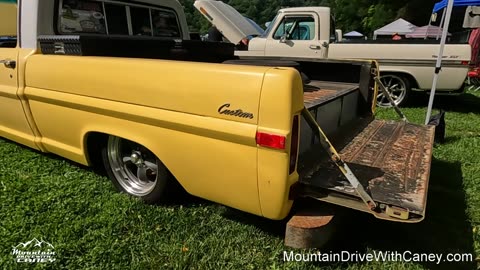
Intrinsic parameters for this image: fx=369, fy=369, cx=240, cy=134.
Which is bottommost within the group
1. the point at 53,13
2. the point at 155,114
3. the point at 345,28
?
the point at 345,28

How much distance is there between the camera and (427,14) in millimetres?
29391

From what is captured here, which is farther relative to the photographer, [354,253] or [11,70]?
[11,70]

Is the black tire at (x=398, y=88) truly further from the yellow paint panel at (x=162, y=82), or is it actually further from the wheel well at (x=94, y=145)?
the yellow paint panel at (x=162, y=82)

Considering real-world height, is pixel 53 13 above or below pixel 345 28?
above

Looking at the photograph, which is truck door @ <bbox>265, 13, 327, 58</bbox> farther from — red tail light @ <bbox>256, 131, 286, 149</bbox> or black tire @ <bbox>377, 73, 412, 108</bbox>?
red tail light @ <bbox>256, 131, 286, 149</bbox>

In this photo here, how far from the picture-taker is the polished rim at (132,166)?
283cm

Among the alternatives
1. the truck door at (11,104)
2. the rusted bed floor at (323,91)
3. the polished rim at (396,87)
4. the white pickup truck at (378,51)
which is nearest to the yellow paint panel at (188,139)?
the truck door at (11,104)

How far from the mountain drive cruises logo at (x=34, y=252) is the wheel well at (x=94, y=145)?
79 centimetres

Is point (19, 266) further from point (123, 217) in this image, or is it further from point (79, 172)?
point (79, 172)

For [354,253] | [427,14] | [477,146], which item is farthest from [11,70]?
[427,14]

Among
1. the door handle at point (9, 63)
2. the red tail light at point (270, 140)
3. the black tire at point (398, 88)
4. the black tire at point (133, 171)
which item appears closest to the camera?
the red tail light at point (270, 140)

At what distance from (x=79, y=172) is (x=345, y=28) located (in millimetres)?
39853

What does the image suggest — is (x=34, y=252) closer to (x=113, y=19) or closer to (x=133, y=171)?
(x=133, y=171)

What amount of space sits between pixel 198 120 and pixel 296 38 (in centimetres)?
639
